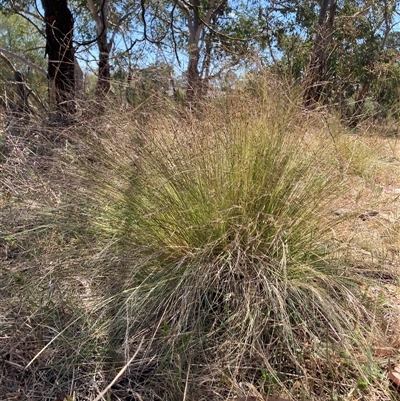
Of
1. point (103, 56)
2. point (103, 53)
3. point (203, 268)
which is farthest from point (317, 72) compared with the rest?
point (103, 56)

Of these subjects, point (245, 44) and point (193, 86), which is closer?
point (193, 86)

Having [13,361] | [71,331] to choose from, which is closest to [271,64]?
[71,331]

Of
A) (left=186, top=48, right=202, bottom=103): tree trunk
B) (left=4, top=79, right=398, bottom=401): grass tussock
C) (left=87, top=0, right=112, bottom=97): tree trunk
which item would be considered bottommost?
(left=4, top=79, right=398, bottom=401): grass tussock

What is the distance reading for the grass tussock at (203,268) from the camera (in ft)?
4.71

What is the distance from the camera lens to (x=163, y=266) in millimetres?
1698

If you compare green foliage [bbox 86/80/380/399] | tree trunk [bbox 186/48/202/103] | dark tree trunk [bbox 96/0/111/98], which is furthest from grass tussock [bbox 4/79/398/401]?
dark tree trunk [bbox 96/0/111/98]

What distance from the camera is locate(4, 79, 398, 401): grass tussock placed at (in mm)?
1436

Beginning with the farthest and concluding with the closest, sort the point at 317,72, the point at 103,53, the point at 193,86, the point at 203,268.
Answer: the point at 103,53 < the point at 317,72 < the point at 193,86 < the point at 203,268

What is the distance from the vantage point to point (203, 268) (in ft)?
5.22

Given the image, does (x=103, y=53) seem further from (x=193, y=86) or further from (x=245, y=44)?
(x=245, y=44)

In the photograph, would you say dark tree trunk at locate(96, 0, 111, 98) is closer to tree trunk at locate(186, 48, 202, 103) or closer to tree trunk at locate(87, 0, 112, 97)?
tree trunk at locate(87, 0, 112, 97)

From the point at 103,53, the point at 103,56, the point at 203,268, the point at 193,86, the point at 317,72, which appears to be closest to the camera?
the point at 203,268

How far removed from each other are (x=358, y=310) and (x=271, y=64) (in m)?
1.50

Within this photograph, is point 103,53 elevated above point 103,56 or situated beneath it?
situated beneath
